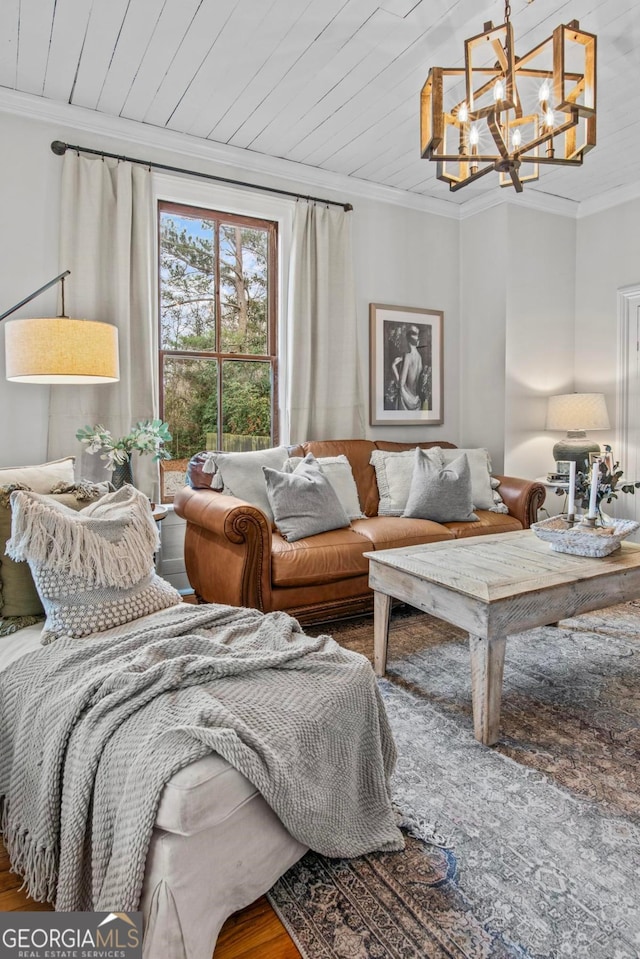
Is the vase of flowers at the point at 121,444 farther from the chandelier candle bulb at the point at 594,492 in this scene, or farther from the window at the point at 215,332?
the chandelier candle bulb at the point at 594,492

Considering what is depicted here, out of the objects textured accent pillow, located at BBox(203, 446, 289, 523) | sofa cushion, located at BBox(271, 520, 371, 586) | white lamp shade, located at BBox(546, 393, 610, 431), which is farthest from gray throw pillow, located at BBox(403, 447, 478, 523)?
white lamp shade, located at BBox(546, 393, 610, 431)

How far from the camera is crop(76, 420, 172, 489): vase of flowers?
9.66ft

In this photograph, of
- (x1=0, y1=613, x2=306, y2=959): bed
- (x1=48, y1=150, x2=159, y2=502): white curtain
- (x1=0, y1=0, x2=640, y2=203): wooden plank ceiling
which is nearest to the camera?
(x1=0, y1=613, x2=306, y2=959): bed

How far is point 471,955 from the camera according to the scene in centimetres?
120

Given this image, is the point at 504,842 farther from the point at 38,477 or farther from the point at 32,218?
the point at 32,218

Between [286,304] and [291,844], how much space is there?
333 cm

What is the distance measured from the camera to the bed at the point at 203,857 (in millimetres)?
1109

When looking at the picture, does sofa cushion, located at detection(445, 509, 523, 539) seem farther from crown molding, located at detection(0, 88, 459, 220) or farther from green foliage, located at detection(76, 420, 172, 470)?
crown molding, located at detection(0, 88, 459, 220)

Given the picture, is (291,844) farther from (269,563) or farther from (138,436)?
(138,436)

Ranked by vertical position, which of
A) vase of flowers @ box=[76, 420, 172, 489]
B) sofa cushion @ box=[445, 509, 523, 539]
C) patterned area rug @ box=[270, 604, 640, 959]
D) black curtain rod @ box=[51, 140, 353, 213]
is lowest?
patterned area rug @ box=[270, 604, 640, 959]

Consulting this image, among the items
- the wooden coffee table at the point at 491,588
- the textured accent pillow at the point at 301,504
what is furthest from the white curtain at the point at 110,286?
the wooden coffee table at the point at 491,588

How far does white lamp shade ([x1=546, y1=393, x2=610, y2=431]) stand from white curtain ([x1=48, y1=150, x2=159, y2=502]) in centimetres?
291

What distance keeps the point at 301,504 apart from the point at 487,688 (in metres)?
1.46

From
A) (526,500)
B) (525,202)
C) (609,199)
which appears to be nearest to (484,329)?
(525,202)
